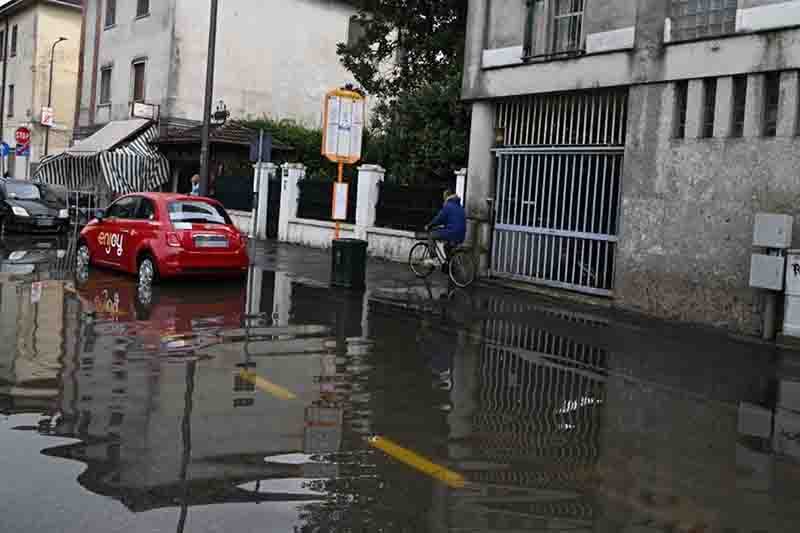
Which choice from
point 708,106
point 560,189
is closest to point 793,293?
point 708,106

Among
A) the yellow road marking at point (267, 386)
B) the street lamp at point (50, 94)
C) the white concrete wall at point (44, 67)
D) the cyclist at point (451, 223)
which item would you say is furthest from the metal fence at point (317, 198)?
the white concrete wall at point (44, 67)

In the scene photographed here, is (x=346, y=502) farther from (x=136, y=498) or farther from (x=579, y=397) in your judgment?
(x=579, y=397)

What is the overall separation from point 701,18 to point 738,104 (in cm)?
142

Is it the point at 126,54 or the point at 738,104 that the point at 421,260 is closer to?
the point at 738,104

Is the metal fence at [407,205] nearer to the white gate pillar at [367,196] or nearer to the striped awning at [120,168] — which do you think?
the white gate pillar at [367,196]

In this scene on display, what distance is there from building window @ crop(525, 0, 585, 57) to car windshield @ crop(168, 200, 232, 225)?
6.06 m

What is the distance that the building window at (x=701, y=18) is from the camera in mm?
12773

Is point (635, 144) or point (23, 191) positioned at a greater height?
point (635, 144)

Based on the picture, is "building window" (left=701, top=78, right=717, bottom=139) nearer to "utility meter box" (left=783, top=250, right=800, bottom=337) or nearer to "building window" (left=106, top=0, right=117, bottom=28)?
"utility meter box" (left=783, top=250, right=800, bottom=337)

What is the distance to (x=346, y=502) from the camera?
4.94 meters

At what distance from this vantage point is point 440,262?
57.4 feet

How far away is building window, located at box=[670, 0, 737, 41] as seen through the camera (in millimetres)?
12773

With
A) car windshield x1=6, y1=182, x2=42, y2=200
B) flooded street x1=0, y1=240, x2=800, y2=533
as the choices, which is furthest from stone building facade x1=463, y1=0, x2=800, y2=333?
car windshield x1=6, y1=182, x2=42, y2=200

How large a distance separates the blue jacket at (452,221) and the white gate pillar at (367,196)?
17.0ft
